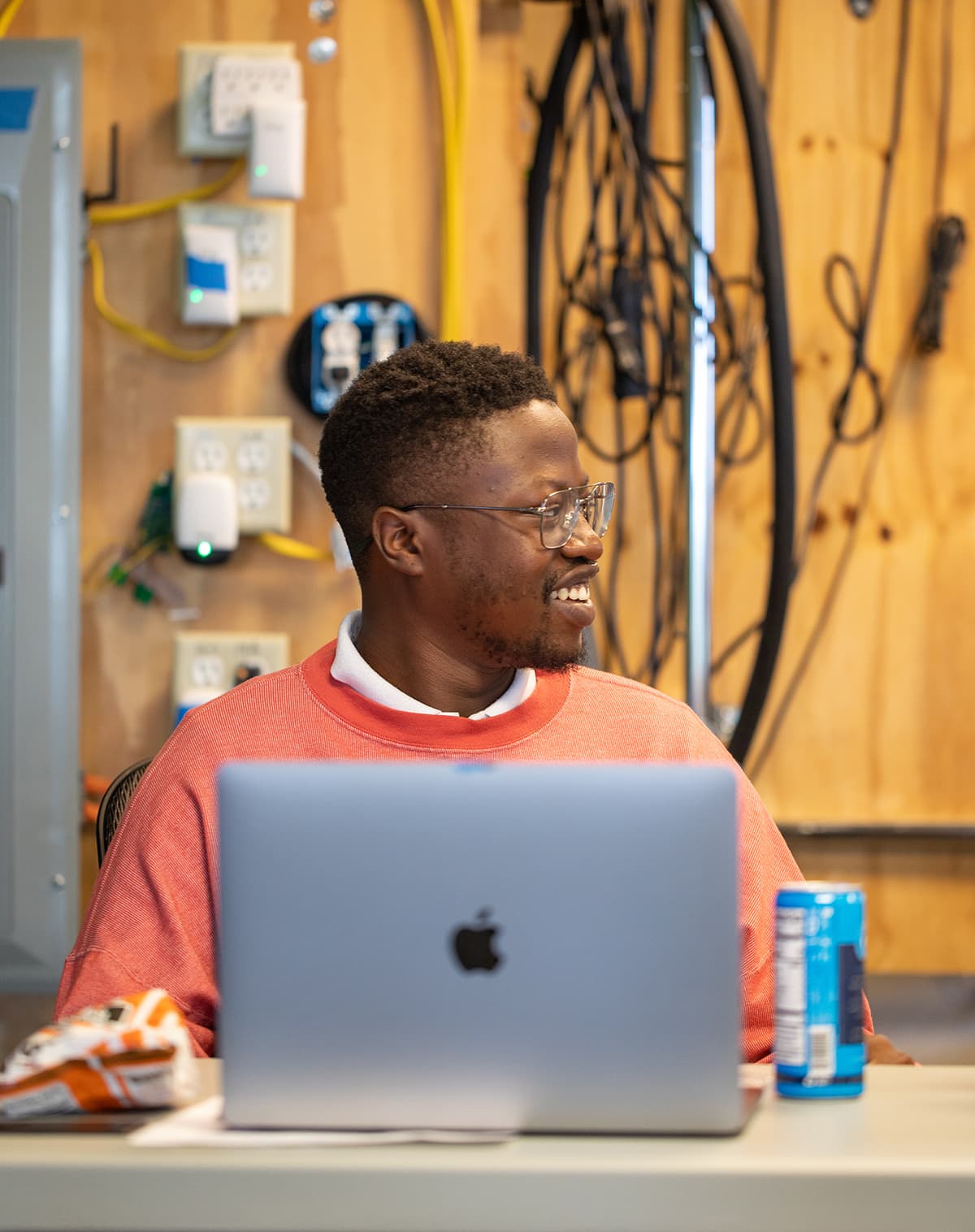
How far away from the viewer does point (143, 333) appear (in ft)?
8.58

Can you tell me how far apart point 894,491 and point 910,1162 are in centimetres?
223

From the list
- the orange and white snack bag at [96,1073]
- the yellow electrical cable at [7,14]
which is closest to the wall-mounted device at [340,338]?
the yellow electrical cable at [7,14]

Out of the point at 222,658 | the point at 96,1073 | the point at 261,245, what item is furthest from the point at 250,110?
the point at 96,1073

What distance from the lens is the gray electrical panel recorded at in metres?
2.47

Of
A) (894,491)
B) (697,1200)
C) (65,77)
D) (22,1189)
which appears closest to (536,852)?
(697,1200)

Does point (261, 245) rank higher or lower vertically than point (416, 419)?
higher

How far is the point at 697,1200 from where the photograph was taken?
32.7 inches

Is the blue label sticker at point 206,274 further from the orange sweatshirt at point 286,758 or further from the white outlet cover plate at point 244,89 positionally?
the orange sweatshirt at point 286,758

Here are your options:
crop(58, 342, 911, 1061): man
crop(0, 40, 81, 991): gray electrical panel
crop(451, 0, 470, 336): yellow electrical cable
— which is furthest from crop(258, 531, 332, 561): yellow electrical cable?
crop(58, 342, 911, 1061): man

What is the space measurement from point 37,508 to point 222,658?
0.38 metres

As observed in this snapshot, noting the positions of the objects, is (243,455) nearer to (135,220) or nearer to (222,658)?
(222,658)

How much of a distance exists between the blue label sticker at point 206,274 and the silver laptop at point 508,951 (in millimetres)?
1758

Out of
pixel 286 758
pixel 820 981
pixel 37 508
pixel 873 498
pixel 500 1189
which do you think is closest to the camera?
pixel 500 1189

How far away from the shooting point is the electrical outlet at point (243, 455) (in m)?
2.57
